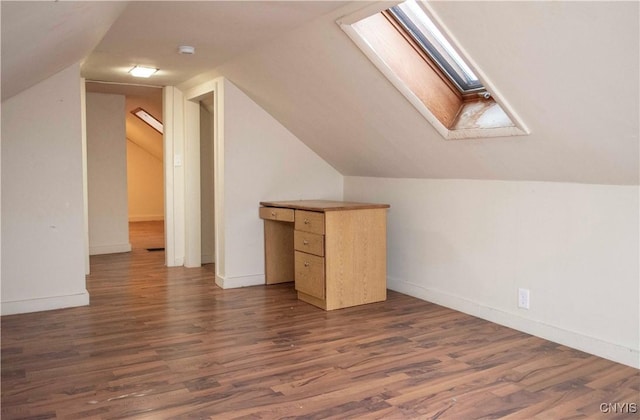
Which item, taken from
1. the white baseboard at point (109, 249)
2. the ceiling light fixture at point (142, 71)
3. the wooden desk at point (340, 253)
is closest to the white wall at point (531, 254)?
the wooden desk at point (340, 253)

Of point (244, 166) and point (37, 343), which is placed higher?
point (244, 166)

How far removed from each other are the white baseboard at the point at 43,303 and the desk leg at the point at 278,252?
1500 mm

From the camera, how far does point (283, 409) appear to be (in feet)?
7.52

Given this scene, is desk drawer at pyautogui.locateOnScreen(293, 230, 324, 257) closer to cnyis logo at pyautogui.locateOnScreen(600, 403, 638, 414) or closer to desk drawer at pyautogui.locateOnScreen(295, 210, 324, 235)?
desk drawer at pyautogui.locateOnScreen(295, 210, 324, 235)

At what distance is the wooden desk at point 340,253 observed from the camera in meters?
3.87

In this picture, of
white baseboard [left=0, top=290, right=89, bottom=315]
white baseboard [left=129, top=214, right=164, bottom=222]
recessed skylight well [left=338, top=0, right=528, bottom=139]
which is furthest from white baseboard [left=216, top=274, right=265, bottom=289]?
white baseboard [left=129, top=214, right=164, bottom=222]

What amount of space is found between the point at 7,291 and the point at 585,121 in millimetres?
3771

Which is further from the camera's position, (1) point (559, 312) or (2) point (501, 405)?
(1) point (559, 312)

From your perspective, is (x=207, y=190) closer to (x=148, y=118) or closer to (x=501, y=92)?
(x=148, y=118)

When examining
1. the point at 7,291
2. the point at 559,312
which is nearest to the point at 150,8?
the point at 7,291

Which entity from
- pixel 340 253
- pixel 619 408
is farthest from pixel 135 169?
pixel 619 408

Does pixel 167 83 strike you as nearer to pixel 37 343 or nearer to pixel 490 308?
pixel 37 343

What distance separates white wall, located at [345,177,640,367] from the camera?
2.82 meters

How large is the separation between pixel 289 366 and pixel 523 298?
5.05 feet
